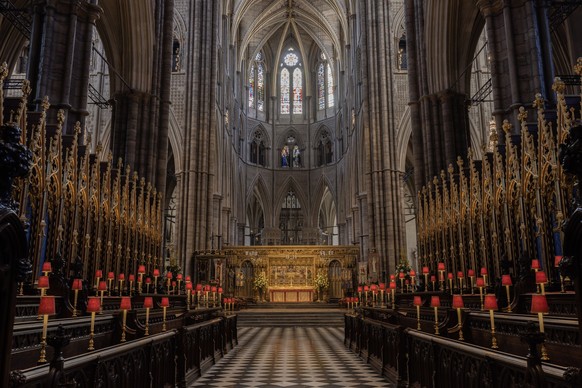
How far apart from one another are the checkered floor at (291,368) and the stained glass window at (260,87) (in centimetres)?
3727

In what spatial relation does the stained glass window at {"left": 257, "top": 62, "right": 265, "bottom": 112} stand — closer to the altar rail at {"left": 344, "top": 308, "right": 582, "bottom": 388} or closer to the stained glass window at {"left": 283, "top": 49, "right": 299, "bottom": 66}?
the stained glass window at {"left": 283, "top": 49, "right": 299, "bottom": 66}

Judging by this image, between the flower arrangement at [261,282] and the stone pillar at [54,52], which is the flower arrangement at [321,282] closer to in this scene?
the flower arrangement at [261,282]

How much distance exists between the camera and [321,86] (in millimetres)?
48000

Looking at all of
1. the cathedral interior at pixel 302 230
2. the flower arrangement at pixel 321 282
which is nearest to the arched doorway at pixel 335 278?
the cathedral interior at pixel 302 230

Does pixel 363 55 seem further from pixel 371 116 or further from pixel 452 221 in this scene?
pixel 452 221

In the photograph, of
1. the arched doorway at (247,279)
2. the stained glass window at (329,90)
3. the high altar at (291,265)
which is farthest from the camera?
the stained glass window at (329,90)

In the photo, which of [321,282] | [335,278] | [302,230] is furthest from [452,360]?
[302,230]

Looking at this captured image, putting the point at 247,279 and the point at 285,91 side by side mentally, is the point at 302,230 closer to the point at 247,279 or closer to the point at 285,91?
the point at 285,91

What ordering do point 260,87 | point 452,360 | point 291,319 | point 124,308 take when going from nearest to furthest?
point 452,360 < point 124,308 < point 291,319 < point 260,87

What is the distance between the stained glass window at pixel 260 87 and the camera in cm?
4781

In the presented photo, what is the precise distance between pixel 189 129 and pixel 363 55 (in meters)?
10.5

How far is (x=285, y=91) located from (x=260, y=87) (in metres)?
2.49

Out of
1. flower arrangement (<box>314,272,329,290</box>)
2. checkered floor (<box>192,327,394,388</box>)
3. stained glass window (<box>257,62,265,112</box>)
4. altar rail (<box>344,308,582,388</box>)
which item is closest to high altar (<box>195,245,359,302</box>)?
flower arrangement (<box>314,272,329,290</box>)

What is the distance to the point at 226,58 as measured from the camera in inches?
1406
